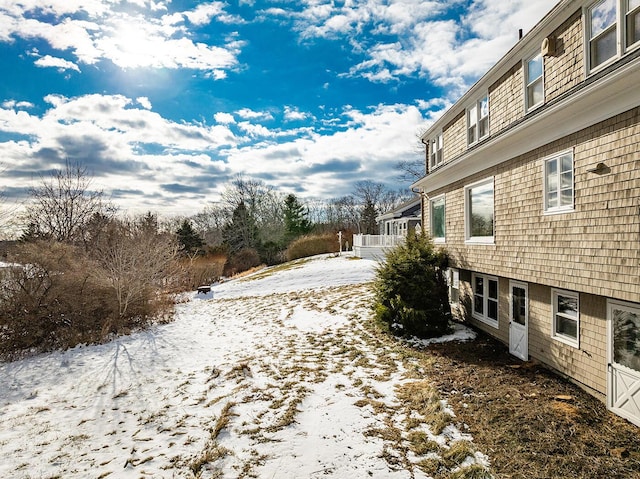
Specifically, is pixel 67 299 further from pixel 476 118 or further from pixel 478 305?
pixel 476 118

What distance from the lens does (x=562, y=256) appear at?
6605mm

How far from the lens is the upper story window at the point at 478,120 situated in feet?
33.0

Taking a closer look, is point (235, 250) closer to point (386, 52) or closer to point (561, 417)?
point (386, 52)

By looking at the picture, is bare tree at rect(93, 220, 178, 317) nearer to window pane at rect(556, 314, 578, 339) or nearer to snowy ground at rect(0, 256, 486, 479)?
snowy ground at rect(0, 256, 486, 479)

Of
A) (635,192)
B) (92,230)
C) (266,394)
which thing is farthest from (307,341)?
(92,230)

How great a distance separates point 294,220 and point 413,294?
33.0m

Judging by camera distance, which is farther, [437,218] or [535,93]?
[437,218]

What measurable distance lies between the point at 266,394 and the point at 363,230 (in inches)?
1687

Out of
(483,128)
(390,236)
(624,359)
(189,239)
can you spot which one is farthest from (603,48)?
(189,239)

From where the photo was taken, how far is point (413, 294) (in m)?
10.5

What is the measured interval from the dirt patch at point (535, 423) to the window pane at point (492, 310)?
2074 millimetres

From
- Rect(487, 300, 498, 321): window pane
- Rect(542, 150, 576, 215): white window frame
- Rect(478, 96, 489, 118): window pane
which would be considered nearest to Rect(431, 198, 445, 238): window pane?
Rect(487, 300, 498, 321): window pane

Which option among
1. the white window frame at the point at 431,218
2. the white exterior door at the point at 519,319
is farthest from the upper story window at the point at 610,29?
the white window frame at the point at 431,218

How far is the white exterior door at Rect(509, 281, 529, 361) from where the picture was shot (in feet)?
27.8
